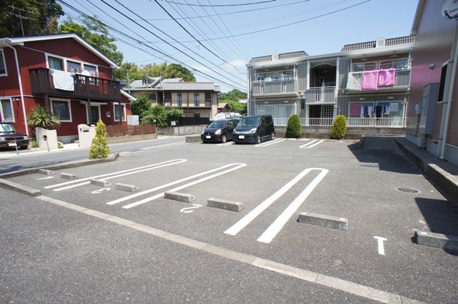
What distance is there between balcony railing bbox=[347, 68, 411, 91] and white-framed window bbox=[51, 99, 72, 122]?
Answer: 21.0m

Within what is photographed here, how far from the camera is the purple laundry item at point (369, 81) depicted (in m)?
17.4

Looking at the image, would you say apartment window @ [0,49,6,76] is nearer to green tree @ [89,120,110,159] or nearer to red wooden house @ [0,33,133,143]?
red wooden house @ [0,33,133,143]

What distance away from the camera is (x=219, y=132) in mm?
15312

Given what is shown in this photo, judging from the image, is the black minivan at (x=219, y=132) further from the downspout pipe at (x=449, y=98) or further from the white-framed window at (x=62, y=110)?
the downspout pipe at (x=449, y=98)

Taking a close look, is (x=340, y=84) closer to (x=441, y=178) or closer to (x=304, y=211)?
(x=441, y=178)

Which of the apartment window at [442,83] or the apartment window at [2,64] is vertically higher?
the apartment window at [2,64]

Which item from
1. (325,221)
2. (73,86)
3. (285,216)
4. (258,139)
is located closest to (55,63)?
(73,86)

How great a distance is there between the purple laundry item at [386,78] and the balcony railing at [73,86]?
2036 cm

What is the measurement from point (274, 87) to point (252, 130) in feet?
26.6

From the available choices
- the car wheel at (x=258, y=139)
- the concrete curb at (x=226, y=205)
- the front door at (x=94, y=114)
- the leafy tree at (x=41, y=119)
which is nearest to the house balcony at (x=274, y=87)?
the car wheel at (x=258, y=139)

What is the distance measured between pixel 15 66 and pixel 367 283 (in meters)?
21.1

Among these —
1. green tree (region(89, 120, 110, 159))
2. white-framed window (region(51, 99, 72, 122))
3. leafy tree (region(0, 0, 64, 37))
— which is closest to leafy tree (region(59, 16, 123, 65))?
leafy tree (region(0, 0, 64, 37))

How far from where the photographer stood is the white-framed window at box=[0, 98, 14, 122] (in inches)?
633

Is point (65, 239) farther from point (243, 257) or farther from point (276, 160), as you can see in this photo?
point (276, 160)
